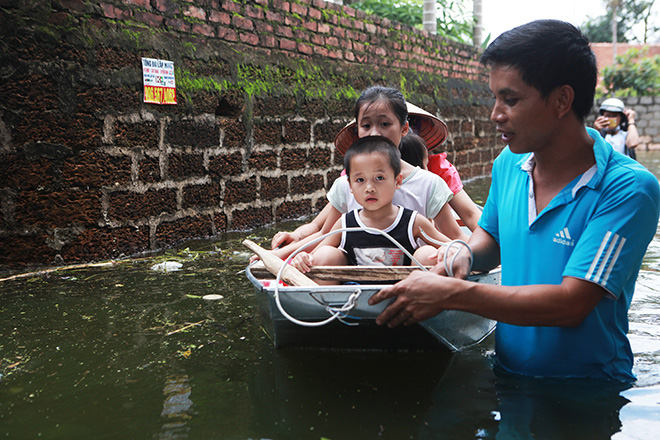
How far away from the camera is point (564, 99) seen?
213cm

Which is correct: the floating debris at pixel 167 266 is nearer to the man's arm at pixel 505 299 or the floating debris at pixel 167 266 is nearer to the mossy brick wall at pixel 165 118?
the mossy brick wall at pixel 165 118

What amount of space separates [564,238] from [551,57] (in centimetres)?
61

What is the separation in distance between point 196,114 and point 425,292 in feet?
12.2

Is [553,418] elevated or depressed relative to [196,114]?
depressed

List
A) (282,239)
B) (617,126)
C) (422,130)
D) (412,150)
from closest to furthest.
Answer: (282,239) → (412,150) → (422,130) → (617,126)

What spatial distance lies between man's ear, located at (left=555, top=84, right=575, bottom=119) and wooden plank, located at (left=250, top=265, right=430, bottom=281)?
766mm

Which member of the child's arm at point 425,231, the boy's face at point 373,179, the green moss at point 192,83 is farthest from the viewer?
the green moss at point 192,83

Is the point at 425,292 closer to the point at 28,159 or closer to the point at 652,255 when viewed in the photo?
the point at 28,159

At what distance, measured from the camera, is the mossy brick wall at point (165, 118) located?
13.8 ft

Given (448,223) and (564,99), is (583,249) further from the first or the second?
(448,223)

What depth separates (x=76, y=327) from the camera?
3.15 meters

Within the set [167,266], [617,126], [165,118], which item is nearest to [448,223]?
[167,266]

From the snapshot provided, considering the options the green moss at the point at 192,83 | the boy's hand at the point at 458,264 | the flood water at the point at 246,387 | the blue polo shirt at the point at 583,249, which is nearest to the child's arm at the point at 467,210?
the flood water at the point at 246,387

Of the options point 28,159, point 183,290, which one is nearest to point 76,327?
point 183,290
